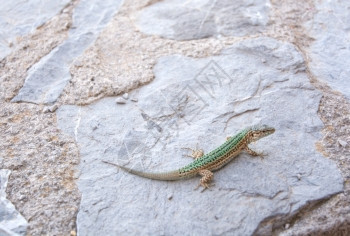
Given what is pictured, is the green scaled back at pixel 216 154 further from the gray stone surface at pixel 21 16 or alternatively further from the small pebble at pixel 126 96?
the gray stone surface at pixel 21 16

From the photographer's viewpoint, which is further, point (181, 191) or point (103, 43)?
point (103, 43)

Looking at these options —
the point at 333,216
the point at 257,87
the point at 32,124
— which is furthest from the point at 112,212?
the point at 257,87

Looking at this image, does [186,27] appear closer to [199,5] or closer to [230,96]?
[199,5]

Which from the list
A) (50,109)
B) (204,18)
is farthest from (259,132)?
(50,109)

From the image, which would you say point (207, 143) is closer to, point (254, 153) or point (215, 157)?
point (215, 157)

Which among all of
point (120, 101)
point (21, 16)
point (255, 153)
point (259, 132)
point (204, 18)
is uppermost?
point (21, 16)

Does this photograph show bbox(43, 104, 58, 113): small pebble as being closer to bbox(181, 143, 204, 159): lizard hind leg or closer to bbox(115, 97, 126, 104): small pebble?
bbox(115, 97, 126, 104): small pebble
